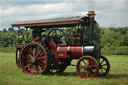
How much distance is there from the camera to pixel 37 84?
9328 millimetres

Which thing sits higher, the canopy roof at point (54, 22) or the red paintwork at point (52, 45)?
the canopy roof at point (54, 22)

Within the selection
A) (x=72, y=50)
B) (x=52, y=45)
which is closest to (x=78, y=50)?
(x=72, y=50)

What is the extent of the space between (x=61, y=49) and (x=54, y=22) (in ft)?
4.75

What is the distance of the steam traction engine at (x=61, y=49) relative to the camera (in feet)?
37.2

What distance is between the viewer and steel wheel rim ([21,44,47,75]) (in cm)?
1229

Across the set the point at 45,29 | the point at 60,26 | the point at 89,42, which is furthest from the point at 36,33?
the point at 89,42

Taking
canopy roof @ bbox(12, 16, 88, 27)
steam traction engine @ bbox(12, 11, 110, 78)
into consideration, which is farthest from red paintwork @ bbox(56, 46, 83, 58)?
canopy roof @ bbox(12, 16, 88, 27)

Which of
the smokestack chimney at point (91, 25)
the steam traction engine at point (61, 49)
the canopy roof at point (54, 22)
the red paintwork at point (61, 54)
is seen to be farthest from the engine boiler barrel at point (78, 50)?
the canopy roof at point (54, 22)

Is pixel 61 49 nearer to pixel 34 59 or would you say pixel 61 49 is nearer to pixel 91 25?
pixel 34 59

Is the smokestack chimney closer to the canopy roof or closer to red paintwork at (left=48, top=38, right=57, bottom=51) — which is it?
the canopy roof

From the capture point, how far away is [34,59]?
12.4m

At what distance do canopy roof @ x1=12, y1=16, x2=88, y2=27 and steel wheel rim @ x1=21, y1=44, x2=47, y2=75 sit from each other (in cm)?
117

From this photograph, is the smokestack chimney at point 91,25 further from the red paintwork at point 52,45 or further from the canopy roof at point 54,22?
the red paintwork at point 52,45

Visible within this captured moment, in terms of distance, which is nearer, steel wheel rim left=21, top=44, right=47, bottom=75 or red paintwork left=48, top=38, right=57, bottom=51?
steel wheel rim left=21, top=44, right=47, bottom=75
